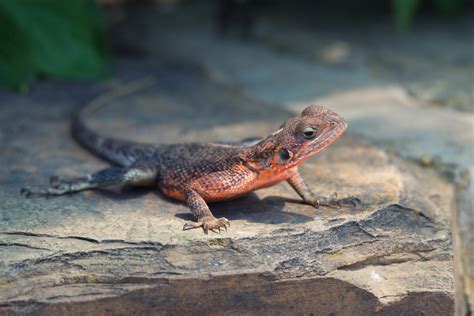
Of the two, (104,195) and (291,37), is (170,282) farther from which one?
(291,37)

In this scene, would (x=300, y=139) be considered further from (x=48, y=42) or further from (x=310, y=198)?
(x=48, y=42)

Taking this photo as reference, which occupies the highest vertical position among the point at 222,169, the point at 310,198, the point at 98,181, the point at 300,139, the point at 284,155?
the point at 300,139

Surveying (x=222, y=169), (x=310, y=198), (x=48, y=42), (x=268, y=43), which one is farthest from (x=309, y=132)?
(x=268, y=43)

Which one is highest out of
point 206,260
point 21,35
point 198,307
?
point 21,35

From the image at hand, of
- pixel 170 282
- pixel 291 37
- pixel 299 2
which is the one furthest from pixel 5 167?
pixel 299 2

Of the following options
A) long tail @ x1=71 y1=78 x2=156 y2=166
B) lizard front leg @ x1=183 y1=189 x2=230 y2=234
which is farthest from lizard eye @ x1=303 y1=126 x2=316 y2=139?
long tail @ x1=71 y1=78 x2=156 y2=166
